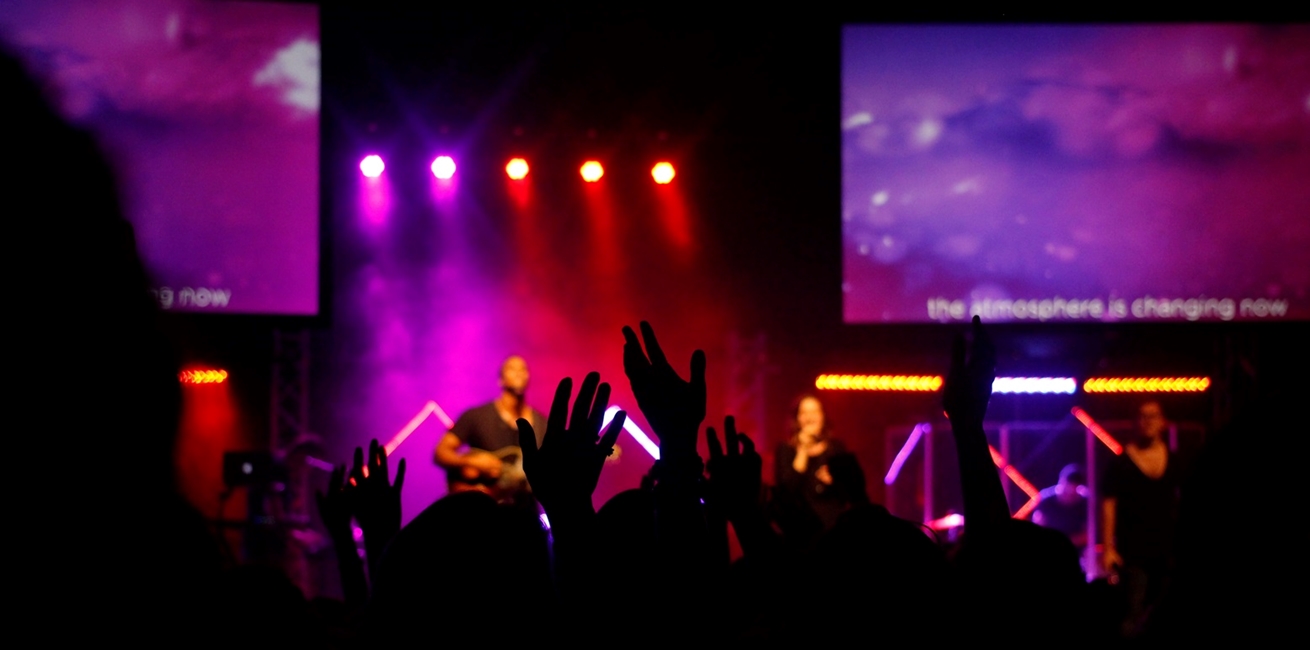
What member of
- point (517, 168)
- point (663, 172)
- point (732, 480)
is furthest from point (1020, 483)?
point (732, 480)

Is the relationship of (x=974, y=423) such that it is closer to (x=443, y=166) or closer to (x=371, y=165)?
(x=443, y=166)

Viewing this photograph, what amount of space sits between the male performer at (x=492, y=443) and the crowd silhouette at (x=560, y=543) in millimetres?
3693

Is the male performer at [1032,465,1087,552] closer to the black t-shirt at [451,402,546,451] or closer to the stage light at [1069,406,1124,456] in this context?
the stage light at [1069,406,1124,456]

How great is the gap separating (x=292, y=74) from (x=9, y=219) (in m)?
6.65

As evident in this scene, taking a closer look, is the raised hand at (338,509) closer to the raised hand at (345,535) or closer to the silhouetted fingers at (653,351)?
the raised hand at (345,535)

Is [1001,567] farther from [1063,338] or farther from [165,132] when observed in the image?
[1063,338]

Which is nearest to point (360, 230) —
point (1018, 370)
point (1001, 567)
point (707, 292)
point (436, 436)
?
point (436, 436)

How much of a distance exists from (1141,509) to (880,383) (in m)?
2.29

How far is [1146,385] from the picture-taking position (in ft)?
24.7

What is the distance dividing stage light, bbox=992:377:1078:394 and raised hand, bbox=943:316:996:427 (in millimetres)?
5953

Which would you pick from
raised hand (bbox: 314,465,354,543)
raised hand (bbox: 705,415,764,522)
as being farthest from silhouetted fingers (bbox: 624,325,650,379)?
raised hand (bbox: 314,465,354,543)

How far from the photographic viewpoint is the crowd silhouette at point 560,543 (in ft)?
1.73

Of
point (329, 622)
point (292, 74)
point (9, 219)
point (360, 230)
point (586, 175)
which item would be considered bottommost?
point (329, 622)

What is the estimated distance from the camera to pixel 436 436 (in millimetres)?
7410
